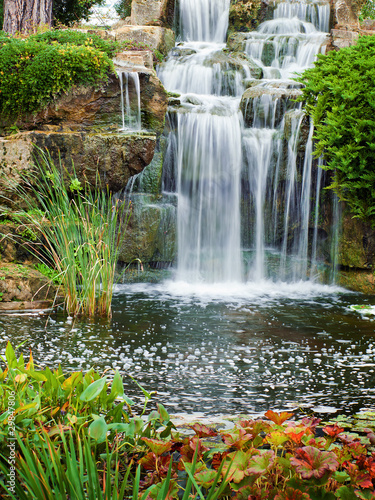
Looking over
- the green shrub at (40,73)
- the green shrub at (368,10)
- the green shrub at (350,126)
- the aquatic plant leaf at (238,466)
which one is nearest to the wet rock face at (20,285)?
the green shrub at (40,73)

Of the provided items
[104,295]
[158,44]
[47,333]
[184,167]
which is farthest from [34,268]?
[158,44]

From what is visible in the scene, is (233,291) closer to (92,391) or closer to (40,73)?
(40,73)

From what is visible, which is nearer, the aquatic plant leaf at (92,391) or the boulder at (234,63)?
the aquatic plant leaf at (92,391)

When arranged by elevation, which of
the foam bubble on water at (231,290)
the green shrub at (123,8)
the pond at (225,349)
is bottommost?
the foam bubble on water at (231,290)

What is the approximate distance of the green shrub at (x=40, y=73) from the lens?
26.6 feet

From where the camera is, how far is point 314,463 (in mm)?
1816

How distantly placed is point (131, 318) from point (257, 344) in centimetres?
169

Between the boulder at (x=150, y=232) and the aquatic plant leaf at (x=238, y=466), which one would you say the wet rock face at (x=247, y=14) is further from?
the aquatic plant leaf at (x=238, y=466)

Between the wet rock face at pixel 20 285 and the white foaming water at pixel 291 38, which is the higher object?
the white foaming water at pixel 291 38

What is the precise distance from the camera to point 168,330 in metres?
5.34

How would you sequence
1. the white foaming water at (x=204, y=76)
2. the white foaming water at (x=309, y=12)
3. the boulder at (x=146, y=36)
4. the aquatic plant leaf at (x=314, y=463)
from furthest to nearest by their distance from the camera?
1. the white foaming water at (x=309, y=12)
2. the boulder at (x=146, y=36)
3. the white foaming water at (x=204, y=76)
4. the aquatic plant leaf at (x=314, y=463)

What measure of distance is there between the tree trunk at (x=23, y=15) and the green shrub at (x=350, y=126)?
7.40m

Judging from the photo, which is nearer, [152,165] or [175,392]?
[175,392]

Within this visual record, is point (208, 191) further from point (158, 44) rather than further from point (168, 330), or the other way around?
point (158, 44)
